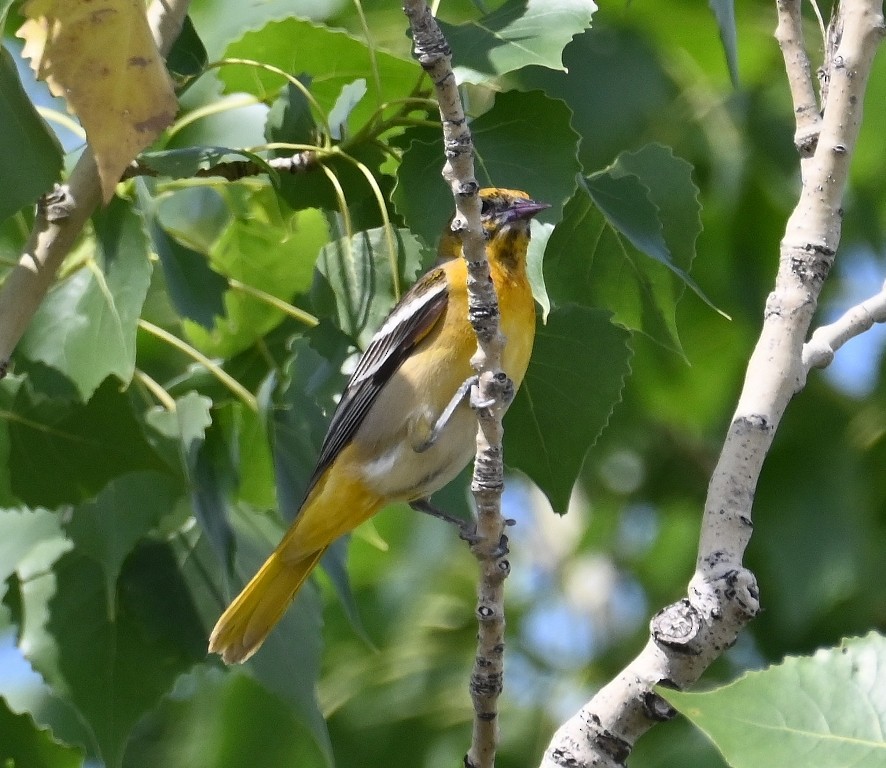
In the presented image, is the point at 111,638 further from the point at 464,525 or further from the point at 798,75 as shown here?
the point at 798,75

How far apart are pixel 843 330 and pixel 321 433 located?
1205 mm

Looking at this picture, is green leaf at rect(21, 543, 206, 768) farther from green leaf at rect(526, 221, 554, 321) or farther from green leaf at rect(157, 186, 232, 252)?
green leaf at rect(526, 221, 554, 321)

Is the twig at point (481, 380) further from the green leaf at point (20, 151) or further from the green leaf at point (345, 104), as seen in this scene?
the green leaf at point (20, 151)

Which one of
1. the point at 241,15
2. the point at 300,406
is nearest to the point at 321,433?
the point at 300,406

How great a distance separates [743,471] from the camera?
→ 2336 millimetres

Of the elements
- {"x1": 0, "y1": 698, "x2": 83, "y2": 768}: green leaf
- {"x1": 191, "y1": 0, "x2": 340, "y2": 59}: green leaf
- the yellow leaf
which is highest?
the yellow leaf

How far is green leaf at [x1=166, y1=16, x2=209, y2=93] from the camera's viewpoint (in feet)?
9.54

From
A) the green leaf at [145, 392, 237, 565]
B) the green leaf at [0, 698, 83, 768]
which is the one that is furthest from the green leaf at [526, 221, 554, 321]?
the green leaf at [0, 698, 83, 768]

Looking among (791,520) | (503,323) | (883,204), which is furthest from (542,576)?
(503,323)

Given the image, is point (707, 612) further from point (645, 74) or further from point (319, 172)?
point (645, 74)

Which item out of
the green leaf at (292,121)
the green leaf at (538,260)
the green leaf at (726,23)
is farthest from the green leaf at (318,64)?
the green leaf at (726,23)

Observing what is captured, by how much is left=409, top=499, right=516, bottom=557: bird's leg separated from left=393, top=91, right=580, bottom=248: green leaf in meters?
0.66

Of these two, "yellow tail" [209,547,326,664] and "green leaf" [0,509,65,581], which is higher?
"green leaf" [0,509,65,581]

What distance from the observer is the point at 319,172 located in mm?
3004
